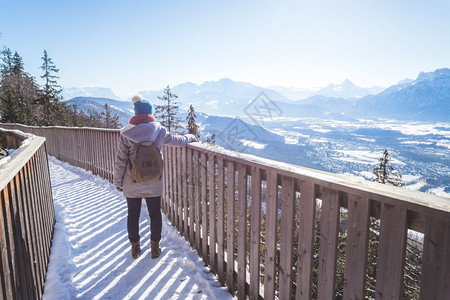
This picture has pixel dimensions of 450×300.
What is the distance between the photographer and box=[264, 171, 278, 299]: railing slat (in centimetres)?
214

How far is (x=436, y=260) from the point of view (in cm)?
117

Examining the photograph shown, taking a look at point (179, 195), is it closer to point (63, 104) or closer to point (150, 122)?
point (150, 122)

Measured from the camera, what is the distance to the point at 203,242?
130 inches

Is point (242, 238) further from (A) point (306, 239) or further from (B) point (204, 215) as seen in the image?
(A) point (306, 239)

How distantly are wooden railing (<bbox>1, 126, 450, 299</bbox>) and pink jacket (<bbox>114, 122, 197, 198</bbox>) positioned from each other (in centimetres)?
45

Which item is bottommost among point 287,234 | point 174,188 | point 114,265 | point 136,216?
point 114,265

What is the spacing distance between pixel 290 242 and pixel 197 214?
1686 millimetres

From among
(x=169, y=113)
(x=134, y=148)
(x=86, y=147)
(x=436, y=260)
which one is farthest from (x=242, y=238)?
(x=169, y=113)

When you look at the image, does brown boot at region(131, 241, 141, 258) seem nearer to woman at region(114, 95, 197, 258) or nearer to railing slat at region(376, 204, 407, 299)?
woman at region(114, 95, 197, 258)

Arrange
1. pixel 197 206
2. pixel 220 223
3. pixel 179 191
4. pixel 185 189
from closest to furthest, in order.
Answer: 1. pixel 220 223
2. pixel 197 206
3. pixel 185 189
4. pixel 179 191

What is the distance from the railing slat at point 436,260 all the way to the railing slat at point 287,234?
854 millimetres

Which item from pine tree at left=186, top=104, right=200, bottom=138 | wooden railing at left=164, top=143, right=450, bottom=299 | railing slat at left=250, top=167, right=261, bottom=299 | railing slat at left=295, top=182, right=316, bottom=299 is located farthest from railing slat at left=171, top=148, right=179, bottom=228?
pine tree at left=186, top=104, right=200, bottom=138

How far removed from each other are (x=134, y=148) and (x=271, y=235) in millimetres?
1839

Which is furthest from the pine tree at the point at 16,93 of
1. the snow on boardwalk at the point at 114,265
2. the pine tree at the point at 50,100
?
the snow on boardwalk at the point at 114,265
